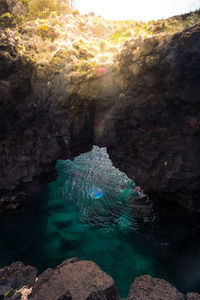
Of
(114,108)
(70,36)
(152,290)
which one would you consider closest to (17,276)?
(152,290)

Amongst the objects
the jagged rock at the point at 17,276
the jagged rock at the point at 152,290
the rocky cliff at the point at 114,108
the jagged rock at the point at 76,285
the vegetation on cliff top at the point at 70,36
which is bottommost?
the jagged rock at the point at 17,276

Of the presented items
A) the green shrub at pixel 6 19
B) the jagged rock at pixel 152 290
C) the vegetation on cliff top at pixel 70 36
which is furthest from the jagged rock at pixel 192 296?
the green shrub at pixel 6 19

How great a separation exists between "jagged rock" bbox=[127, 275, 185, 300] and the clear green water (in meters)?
1.52

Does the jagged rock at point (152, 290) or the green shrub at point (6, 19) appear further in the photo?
the green shrub at point (6, 19)

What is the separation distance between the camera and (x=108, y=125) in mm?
15328

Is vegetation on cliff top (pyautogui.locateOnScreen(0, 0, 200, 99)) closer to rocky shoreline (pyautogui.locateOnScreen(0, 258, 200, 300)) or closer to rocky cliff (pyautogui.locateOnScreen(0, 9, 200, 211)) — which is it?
rocky cliff (pyautogui.locateOnScreen(0, 9, 200, 211))

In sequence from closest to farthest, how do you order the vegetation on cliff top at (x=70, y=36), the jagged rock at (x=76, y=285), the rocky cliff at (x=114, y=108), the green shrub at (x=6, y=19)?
the jagged rock at (x=76, y=285)
the rocky cliff at (x=114, y=108)
the vegetation on cliff top at (x=70, y=36)
the green shrub at (x=6, y=19)

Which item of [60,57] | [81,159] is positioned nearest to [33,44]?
[60,57]

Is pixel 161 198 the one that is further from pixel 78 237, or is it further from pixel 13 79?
pixel 13 79

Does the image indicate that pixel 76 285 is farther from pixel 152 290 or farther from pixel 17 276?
pixel 17 276

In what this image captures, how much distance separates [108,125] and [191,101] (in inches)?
252

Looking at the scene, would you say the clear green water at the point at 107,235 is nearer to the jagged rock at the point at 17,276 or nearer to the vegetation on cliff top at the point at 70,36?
the jagged rock at the point at 17,276

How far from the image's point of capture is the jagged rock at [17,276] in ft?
44.4

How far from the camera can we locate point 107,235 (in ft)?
58.4
